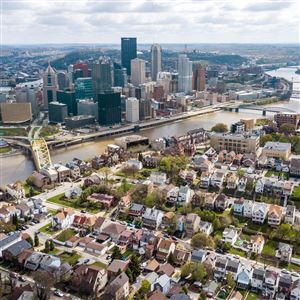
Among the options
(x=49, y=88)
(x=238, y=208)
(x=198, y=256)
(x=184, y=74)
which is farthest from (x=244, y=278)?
(x=184, y=74)

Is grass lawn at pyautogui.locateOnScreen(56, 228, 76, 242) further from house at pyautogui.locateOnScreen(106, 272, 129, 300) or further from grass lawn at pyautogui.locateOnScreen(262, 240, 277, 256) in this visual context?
grass lawn at pyautogui.locateOnScreen(262, 240, 277, 256)

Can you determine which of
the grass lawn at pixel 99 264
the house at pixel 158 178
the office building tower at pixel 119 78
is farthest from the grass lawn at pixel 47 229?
the office building tower at pixel 119 78

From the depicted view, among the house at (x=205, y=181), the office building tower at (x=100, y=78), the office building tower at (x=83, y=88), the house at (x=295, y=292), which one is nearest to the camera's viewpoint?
the house at (x=295, y=292)

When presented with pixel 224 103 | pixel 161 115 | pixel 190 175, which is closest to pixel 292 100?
pixel 224 103

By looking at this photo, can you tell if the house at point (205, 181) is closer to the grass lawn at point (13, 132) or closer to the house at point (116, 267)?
the house at point (116, 267)

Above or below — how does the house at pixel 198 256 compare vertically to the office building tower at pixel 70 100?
below

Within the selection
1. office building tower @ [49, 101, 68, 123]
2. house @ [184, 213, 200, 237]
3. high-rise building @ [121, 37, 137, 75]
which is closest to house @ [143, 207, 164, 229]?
house @ [184, 213, 200, 237]
